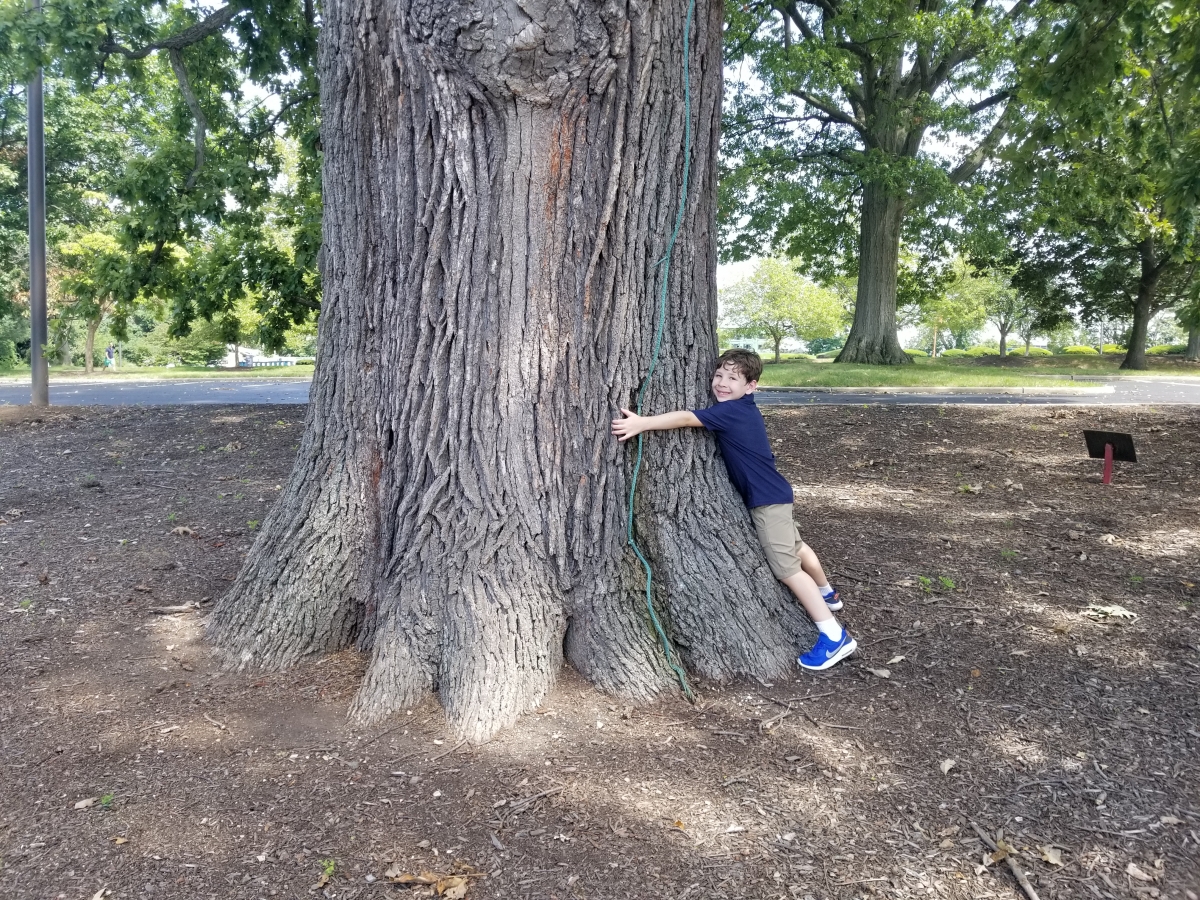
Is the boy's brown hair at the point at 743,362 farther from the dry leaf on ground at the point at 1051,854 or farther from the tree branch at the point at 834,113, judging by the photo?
the tree branch at the point at 834,113

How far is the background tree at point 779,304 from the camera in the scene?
50.3 metres

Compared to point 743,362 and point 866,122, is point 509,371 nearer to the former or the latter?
point 743,362

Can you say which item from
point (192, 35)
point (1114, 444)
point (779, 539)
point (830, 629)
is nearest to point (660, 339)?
point (779, 539)

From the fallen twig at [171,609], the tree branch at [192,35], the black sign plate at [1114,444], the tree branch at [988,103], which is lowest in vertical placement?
the fallen twig at [171,609]

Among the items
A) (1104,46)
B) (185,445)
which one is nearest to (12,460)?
(185,445)

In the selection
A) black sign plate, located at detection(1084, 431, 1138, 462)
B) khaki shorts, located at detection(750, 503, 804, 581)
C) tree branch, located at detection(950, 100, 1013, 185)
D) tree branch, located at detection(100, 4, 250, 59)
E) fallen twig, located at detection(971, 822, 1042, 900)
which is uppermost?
tree branch, located at detection(950, 100, 1013, 185)

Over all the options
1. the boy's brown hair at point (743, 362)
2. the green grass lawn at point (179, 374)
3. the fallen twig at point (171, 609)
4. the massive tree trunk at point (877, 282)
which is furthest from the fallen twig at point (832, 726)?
the green grass lawn at point (179, 374)

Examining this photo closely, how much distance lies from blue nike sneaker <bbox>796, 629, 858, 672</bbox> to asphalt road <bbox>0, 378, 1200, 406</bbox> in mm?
9496

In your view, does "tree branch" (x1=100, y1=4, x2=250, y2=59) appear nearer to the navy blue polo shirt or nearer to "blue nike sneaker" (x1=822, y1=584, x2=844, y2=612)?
the navy blue polo shirt

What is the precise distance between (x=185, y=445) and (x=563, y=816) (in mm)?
7609

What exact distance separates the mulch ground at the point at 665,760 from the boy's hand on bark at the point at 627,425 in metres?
1.05

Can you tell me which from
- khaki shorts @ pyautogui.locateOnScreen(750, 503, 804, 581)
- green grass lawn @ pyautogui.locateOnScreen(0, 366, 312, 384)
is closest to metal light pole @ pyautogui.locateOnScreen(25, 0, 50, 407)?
khaki shorts @ pyautogui.locateOnScreen(750, 503, 804, 581)

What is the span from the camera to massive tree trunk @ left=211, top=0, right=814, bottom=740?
11.3ft

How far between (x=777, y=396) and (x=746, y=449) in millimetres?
12289
